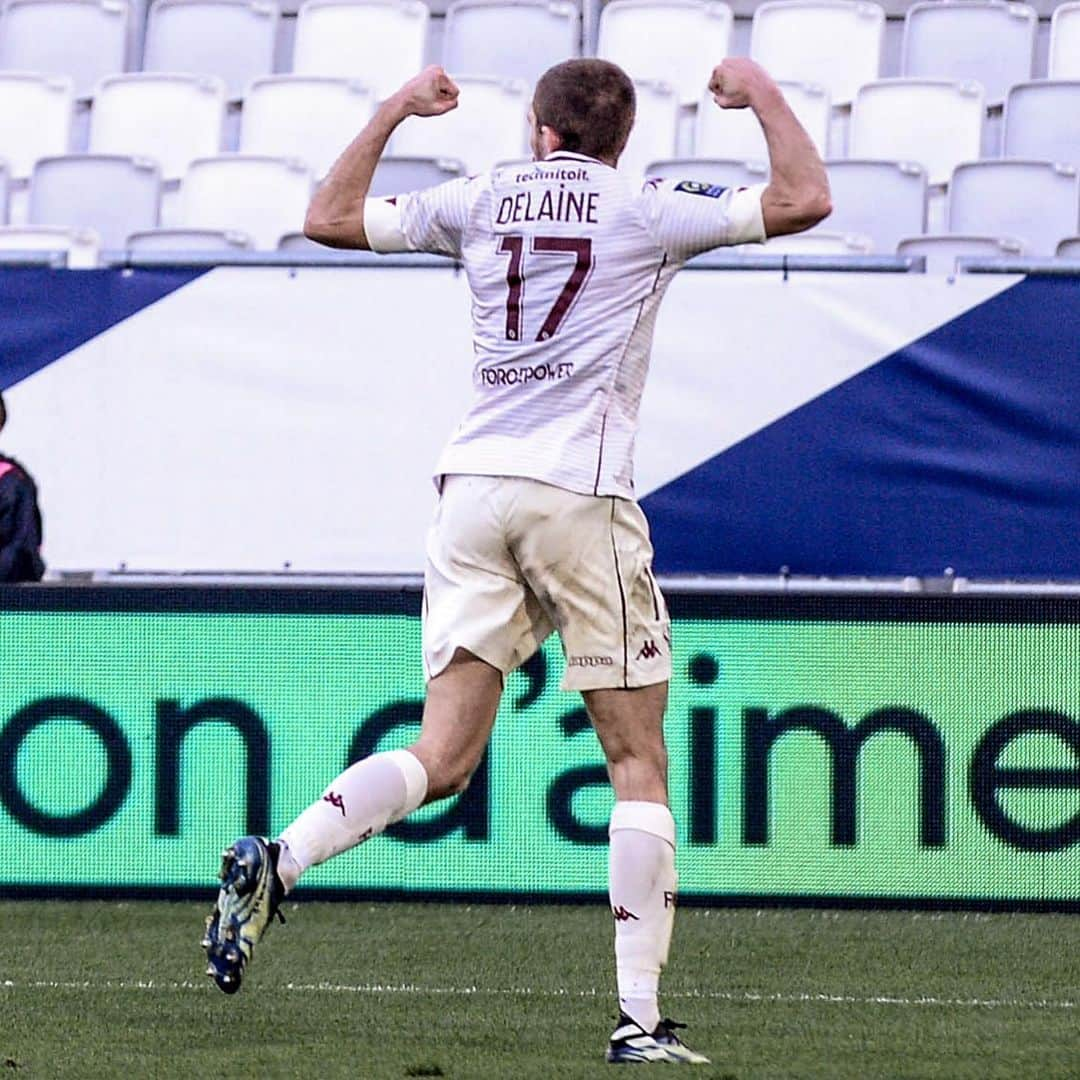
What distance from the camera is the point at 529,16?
464 inches

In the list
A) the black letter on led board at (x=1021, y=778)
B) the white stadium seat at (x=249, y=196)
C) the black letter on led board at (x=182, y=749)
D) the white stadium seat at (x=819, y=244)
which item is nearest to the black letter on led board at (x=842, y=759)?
the black letter on led board at (x=1021, y=778)

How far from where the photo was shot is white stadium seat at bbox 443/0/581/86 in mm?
11773

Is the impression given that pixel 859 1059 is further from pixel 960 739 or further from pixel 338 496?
pixel 338 496

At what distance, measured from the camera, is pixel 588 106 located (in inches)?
165

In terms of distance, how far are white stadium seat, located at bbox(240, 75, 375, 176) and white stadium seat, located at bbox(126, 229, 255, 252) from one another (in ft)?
5.33

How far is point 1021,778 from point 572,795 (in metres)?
1.31

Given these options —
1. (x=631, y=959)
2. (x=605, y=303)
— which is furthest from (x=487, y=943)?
(x=605, y=303)

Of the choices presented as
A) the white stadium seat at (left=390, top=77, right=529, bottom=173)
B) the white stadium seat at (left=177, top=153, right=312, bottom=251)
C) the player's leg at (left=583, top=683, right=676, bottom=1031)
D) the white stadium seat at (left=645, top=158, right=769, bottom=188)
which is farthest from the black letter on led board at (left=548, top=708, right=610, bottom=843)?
the white stadium seat at (left=390, top=77, right=529, bottom=173)

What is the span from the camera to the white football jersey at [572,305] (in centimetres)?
420

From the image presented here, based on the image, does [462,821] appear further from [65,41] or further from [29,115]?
[65,41]

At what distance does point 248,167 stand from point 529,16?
7.16 ft

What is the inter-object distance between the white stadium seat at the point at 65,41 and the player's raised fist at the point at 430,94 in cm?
833

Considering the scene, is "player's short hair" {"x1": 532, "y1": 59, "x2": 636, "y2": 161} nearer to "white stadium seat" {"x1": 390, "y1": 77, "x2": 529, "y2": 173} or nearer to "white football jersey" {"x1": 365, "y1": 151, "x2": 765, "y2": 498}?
"white football jersey" {"x1": 365, "y1": 151, "x2": 765, "y2": 498}

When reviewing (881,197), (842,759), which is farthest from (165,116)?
(842,759)
